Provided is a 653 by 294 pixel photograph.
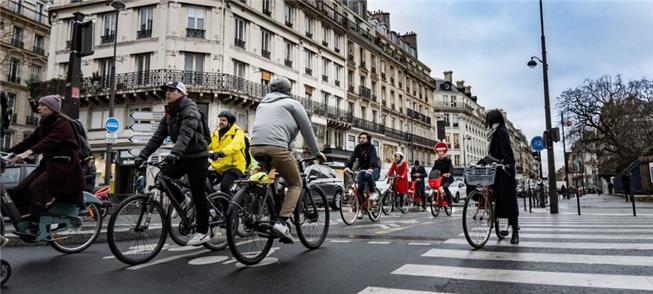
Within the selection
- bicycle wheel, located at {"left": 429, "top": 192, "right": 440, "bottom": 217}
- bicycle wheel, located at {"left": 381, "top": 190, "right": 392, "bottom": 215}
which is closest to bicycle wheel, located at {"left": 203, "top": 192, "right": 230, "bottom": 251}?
bicycle wheel, located at {"left": 381, "top": 190, "right": 392, "bottom": 215}

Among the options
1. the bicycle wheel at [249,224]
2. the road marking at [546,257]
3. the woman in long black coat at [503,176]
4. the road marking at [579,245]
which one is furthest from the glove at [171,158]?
the woman in long black coat at [503,176]

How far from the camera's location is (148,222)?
4.61m

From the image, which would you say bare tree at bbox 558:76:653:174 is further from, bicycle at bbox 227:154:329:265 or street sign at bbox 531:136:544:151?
bicycle at bbox 227:154:329:265

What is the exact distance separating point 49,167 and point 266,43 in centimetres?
2977

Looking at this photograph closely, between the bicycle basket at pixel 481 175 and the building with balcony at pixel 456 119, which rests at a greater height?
the building with balcony at pixel 456 119

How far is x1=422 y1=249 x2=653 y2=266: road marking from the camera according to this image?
14.2 feet

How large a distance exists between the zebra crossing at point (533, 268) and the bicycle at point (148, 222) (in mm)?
2375

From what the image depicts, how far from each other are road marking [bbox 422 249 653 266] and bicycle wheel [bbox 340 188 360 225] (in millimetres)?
3971

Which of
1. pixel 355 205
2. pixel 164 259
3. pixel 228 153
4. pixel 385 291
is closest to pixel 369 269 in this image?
pixel 385 291

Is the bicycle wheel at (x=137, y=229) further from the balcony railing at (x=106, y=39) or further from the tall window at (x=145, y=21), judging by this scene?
the balcony railing at (x=106, y=39)

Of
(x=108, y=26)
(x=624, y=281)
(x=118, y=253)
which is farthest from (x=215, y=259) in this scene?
(x=108, y=26)

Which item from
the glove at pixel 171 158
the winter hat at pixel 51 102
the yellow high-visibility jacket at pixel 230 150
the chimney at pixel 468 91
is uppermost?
the chimney at pixel 468 91

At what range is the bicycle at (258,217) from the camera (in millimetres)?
4398

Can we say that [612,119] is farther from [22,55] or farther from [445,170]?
[22,55]
